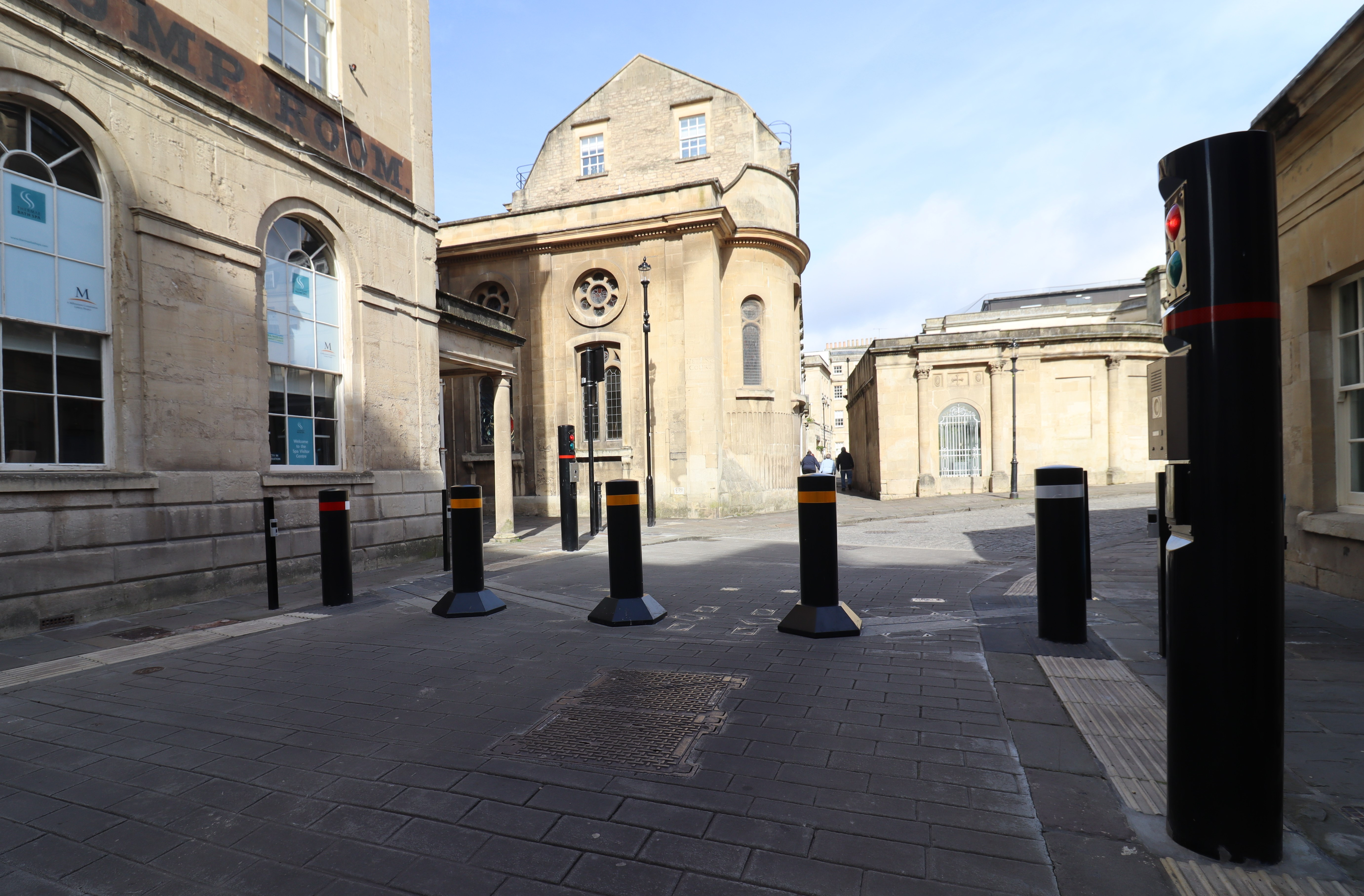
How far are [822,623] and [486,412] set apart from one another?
708 inches

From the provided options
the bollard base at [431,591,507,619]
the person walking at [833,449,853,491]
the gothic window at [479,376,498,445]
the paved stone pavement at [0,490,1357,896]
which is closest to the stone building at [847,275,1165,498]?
the person walking at [833,449,853,491]

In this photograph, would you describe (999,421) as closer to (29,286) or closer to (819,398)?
(29,286)

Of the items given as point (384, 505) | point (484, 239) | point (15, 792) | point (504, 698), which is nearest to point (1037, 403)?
point (484, 239)

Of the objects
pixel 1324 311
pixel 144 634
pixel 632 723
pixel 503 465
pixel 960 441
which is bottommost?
pixel 144 634

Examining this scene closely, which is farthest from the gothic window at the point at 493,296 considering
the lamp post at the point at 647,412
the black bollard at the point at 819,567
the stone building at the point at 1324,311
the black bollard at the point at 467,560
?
the stone building at the point at 1324,311

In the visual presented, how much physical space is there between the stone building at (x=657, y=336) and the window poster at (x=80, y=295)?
12418 millimetres

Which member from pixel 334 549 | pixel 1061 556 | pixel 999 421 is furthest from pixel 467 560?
pixel 999 421

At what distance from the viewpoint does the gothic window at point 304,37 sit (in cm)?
906

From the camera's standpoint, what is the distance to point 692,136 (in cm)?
2506

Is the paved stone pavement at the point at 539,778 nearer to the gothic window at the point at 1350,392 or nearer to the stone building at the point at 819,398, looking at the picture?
the gothic window at the point at 1350,392

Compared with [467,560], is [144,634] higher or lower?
lower

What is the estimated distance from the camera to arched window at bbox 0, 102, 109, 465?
20.4ft

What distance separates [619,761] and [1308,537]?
701cm

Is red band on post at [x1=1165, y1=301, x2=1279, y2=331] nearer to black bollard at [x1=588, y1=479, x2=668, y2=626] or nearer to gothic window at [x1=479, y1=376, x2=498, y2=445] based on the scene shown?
black bollard at [x1=588, y1=479, x2=668, y2=626]
